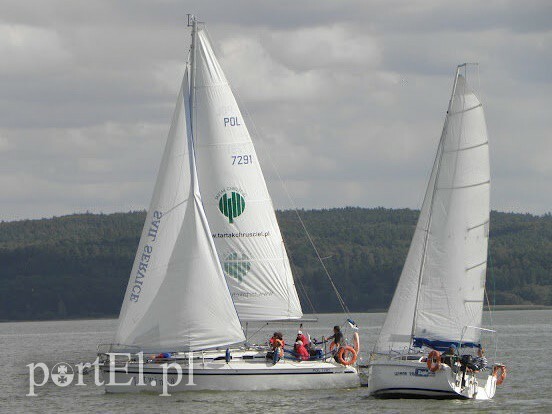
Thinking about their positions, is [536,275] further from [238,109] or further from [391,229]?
[238,109]

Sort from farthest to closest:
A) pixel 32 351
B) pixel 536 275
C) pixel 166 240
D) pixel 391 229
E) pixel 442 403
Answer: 1. pixel 391 229
2. pixel 536 275
3. pixel 32 351
4. pixel 166 240
5. pixel 442 403

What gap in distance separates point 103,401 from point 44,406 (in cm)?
187

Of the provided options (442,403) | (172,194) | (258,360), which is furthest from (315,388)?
(172,194)

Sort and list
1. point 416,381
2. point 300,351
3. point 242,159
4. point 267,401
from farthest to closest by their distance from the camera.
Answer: point 242,159 → point 300,351 → point 267,401 → point 416,381

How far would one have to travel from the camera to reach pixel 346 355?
38.0m

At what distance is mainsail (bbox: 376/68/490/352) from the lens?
34906 millimetres

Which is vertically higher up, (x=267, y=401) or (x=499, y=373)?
(x=499, y=373)

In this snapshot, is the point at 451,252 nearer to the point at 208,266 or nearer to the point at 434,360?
the point at 434,360

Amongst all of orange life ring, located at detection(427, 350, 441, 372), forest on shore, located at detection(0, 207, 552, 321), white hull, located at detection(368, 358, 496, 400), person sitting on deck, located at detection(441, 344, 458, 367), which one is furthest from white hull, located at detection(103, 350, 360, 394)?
forest on shore, located at detection(0, 207, 552, 321)

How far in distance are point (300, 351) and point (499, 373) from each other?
5761 mm

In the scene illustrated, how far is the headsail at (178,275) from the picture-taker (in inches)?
1436

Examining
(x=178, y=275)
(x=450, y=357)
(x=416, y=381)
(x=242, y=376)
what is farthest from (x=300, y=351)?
(x=450, y=357)

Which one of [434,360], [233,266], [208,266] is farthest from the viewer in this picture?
[233,266]

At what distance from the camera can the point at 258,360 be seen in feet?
123
